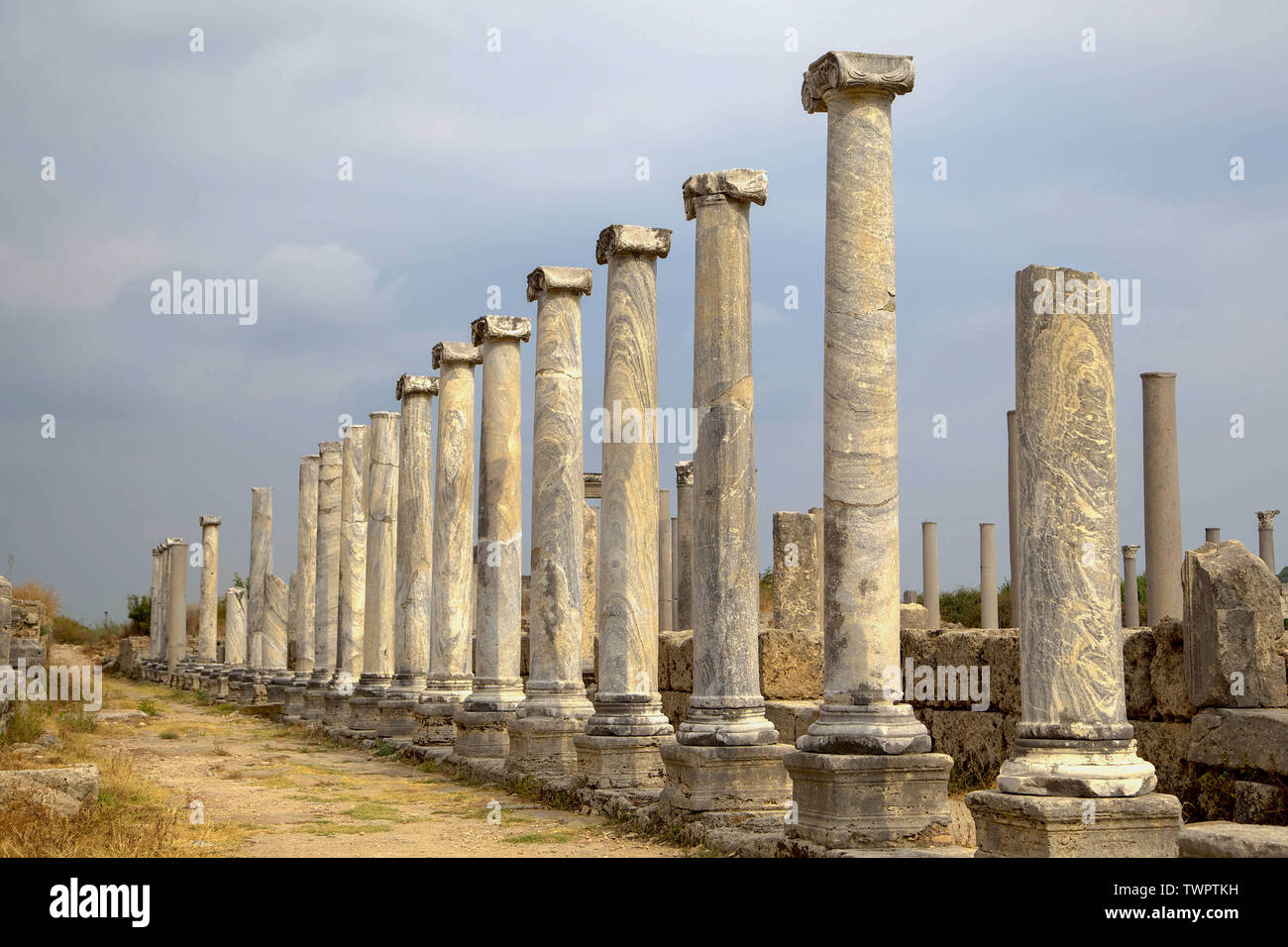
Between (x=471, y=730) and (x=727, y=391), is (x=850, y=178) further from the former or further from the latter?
(x=471, y=730)

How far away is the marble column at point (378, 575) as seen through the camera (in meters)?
23.6

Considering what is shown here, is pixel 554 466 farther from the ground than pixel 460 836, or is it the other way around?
pixel 554 466

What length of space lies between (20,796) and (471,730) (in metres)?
7.61

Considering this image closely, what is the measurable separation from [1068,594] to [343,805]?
9632 mm

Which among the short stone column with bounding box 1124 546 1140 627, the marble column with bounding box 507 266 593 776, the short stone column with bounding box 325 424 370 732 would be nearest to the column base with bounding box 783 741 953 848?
the marble column with bounding box 507 266 593 776

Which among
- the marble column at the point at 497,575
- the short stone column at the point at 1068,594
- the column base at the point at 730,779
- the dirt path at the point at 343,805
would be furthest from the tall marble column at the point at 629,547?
the short stone column at the point at 1068,594

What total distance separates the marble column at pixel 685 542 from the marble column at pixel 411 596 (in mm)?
7929

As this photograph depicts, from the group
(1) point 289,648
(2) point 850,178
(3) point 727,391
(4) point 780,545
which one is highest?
(2) point 850,178

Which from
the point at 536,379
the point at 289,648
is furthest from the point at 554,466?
the point at 289,648

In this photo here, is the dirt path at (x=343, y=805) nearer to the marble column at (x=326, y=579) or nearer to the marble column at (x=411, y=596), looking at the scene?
the marble column at (x=411, y=596)

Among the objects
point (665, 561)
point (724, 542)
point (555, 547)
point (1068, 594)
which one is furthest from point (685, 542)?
point (1068, 594)

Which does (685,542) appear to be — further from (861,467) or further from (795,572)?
(861,467)

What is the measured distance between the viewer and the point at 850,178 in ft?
34.1

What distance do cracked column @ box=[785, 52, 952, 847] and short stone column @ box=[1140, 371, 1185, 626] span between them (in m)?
13.5
